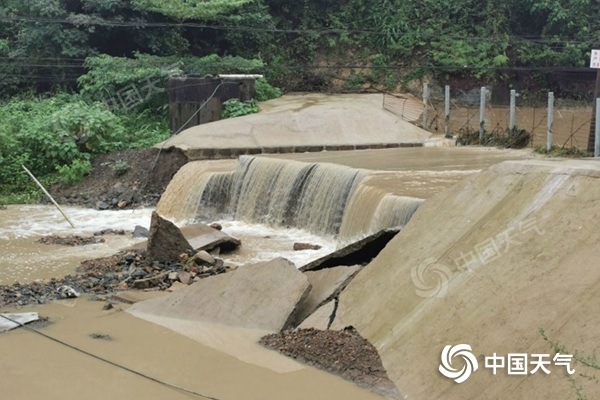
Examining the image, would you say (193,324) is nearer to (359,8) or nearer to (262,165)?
(262,165)

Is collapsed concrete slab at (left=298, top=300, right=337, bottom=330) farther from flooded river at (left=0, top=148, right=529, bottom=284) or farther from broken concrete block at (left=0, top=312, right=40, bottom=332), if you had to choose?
flooded river at (left=0, top=148, right=529, bottom=284)

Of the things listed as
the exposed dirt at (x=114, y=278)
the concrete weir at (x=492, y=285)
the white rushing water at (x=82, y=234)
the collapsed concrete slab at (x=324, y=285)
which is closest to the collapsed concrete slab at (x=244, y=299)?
the collapsed concrete slab at (x=324, y=285)

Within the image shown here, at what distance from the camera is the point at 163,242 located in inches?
389

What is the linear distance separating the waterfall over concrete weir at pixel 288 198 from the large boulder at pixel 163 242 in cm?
251

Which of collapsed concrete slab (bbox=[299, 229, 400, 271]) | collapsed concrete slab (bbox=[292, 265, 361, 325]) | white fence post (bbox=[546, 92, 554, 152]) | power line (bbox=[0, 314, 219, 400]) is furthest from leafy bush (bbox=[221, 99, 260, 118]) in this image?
power line (bbox=[0, 314, 219, 400])

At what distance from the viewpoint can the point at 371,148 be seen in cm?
1719

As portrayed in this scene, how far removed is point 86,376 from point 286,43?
19.6 metres

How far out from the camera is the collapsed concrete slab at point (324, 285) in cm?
705

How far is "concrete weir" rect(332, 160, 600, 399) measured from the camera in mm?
5312

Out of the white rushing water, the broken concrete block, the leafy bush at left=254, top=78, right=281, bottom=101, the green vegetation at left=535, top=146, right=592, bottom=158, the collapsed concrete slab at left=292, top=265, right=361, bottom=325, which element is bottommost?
the white rushing water

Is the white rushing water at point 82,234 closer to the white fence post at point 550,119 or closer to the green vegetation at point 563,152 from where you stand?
the green vegetation at point 563,152

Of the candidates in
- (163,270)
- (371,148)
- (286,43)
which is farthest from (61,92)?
(163,270)

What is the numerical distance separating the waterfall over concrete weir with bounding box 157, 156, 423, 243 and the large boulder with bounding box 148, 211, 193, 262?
2.51 m
